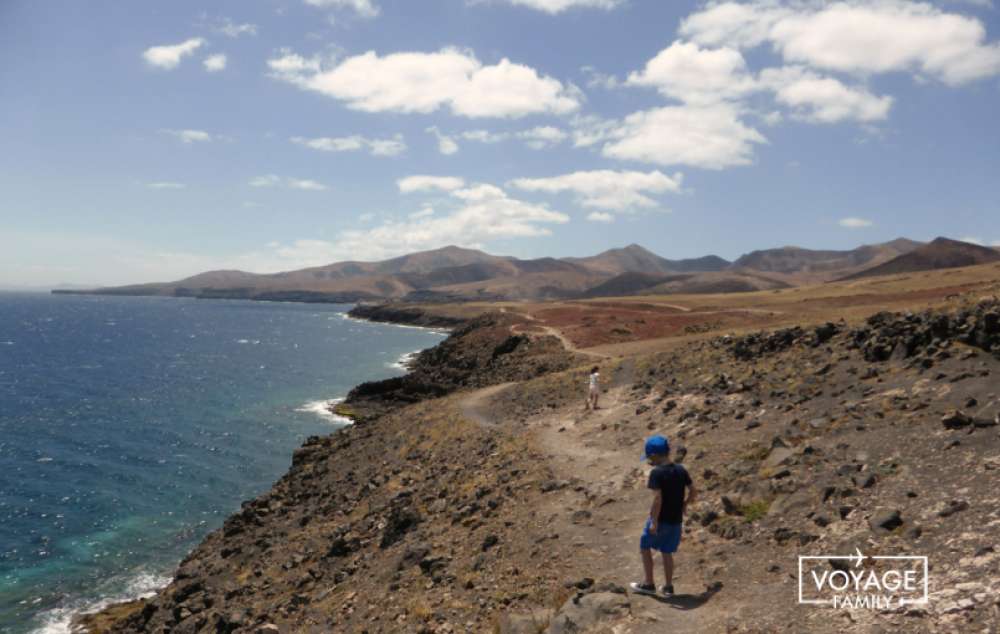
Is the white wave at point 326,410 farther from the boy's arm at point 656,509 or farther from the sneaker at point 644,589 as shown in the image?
the boy's arm at point 656,509

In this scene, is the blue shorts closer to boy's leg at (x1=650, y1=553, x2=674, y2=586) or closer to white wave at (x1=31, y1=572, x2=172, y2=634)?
boy's leg at (x1=650, y1=553, x2=674, y2=586)

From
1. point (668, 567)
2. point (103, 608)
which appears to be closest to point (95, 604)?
point (103, 608)

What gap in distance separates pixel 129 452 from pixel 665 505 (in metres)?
50.6

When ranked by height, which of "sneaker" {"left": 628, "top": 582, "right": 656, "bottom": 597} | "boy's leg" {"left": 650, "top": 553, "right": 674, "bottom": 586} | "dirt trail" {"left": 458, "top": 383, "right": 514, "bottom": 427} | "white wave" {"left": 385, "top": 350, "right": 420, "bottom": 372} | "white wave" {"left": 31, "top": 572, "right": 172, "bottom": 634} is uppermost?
"boy's leg" {"left": 650, "top": 553, "right": 674, "bottom": 586}

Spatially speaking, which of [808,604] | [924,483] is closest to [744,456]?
[924,483]

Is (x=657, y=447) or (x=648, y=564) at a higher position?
(x=657, y=447)

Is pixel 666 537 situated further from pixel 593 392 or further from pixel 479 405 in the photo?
pixel 479 405

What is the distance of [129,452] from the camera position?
48469mm

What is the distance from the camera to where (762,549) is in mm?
11539

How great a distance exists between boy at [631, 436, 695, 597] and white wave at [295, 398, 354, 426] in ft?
165

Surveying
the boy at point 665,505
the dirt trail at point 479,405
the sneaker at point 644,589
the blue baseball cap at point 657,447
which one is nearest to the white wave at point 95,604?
the dirt trail at point 479,405
